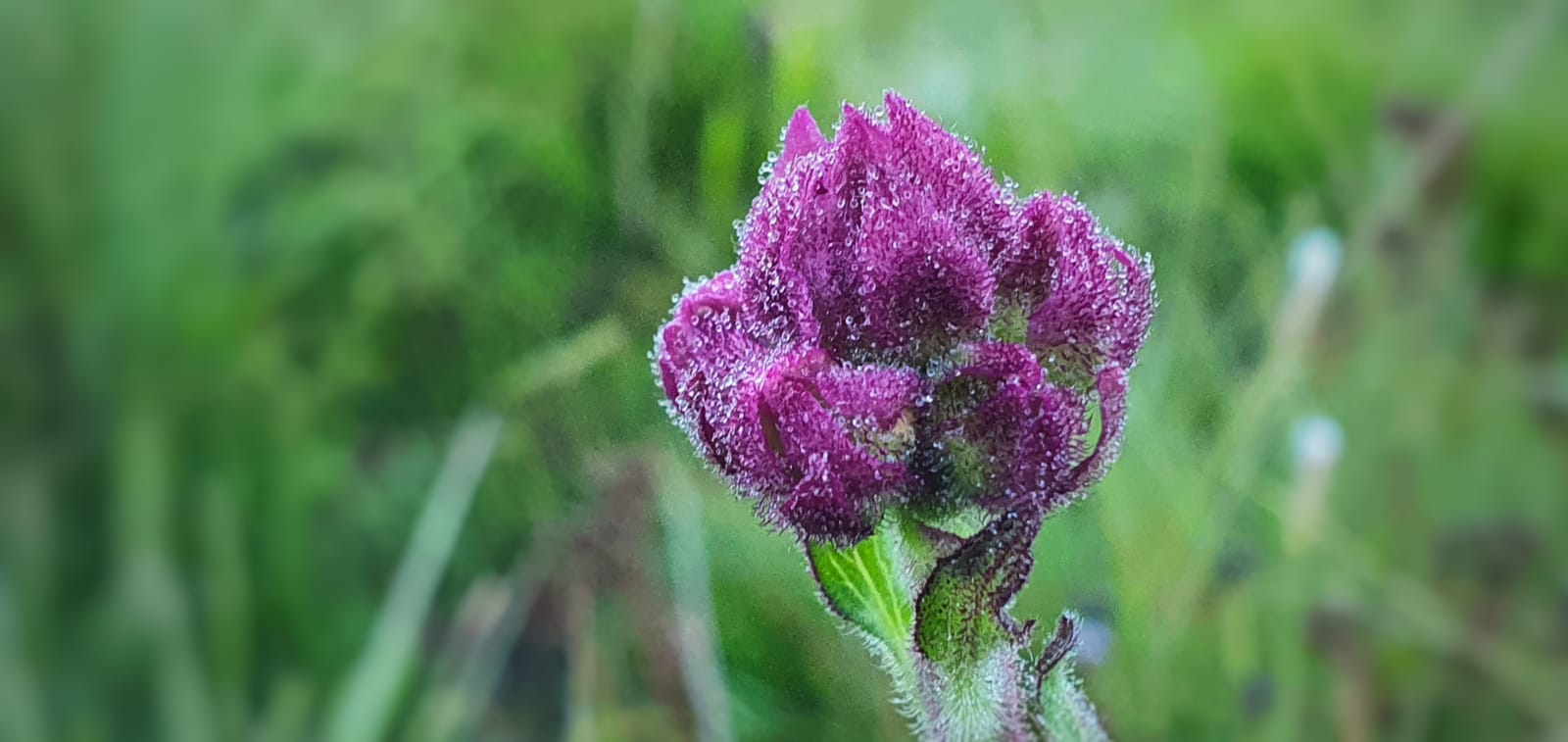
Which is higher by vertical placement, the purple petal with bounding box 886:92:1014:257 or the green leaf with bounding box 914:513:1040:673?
the purple petal with bounding box 886:92:1014:257

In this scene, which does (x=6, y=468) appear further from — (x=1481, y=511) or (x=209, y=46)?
(x=1481, y=511)

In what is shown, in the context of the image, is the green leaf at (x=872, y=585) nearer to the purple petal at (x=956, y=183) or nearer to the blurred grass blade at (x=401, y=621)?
the purple petal at (x=956, y=183)

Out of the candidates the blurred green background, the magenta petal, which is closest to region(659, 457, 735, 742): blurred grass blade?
the blurred green background

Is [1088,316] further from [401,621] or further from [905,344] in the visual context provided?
[401,621]

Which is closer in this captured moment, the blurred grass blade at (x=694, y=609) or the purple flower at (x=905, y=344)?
the purple flower at (x=905, y=344)

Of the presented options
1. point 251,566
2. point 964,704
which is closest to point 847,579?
point 964,704

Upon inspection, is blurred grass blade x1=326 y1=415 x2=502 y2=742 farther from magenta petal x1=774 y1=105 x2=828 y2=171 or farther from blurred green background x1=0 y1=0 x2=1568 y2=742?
magenta petal x1=774 y1=105 x2=828 y2=171

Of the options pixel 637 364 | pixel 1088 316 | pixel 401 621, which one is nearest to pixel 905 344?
pixel 1088 316

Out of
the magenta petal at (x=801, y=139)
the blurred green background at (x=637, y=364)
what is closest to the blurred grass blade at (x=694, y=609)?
the blurred green background at (x=637, y=364)
